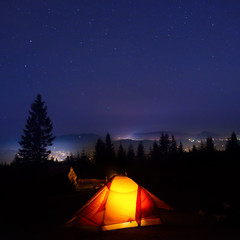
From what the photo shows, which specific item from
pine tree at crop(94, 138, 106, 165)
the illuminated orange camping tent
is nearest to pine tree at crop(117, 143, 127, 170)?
pine tree at crop(94, 138, 106, 165)

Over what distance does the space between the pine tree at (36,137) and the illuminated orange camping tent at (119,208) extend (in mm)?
32693

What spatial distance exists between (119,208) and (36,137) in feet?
109

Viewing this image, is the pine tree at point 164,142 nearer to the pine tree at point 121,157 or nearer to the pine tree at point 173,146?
the pine tree at point 173,146

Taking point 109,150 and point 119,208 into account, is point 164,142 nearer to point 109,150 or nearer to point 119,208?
point 109,150

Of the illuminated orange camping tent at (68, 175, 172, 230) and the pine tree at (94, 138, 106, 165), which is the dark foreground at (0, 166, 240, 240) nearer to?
the illuminated orange camping tent at (68, 175, 172, 230)

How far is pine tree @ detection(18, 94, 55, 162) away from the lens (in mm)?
36719

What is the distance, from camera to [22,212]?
9.34 metres

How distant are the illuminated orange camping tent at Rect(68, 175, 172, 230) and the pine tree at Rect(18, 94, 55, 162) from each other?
32.7 m

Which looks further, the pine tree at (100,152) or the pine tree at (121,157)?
the pine tree at (100,152)

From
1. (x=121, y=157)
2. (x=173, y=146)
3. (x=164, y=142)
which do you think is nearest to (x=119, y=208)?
(x=121, y=157)

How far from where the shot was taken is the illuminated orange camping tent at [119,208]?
277 inches

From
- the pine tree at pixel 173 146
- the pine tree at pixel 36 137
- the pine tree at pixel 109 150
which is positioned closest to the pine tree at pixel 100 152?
the pine tree at pixel 109 150

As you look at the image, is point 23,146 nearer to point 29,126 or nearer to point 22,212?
point 29,126

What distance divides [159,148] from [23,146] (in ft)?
117
